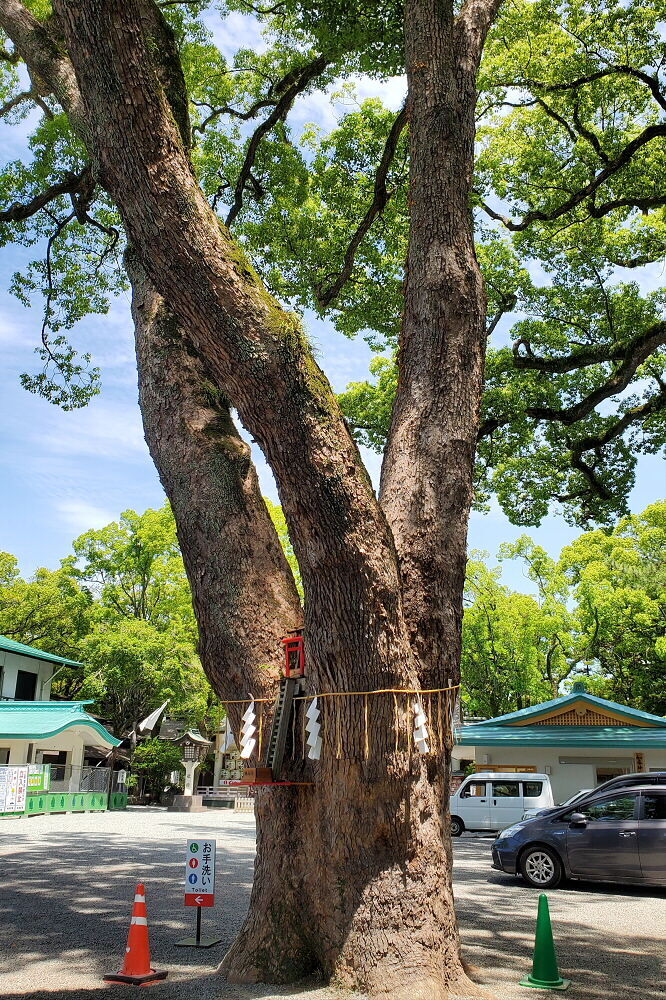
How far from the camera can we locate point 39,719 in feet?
88.3

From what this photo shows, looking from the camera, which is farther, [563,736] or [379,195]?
[563,736]

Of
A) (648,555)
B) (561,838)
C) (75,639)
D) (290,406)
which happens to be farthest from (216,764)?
(290,406)

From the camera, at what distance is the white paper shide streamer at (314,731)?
477cm

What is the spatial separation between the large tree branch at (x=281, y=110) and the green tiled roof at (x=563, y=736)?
716 inches

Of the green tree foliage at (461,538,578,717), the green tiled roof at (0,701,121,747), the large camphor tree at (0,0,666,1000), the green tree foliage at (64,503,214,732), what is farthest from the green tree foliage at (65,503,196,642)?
the large camphor tree at (0,0,666,1000)

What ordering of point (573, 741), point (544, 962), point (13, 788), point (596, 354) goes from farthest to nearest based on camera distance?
point (573, 741) < point (13, 788) < point (596, 354) < point (544, 962)

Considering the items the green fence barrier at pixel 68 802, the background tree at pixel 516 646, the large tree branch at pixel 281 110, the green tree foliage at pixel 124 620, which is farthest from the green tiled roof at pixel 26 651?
the large tree branch at pixel 281 110

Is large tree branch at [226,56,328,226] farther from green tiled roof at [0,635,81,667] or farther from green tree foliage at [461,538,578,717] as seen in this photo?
green tree foliage at [461,538,578,717]

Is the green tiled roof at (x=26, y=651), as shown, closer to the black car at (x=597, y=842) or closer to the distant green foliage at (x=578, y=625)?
the distant green foliage at (x=578, y=625)

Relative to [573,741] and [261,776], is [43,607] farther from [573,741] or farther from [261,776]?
[261,776]

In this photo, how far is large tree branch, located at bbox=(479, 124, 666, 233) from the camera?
12.2 metres

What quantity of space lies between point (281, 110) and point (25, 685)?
94.4ft

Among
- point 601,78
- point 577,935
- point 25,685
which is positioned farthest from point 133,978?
point 25,685

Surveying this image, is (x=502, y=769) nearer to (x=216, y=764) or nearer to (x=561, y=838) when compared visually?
(x=561, y=838)
